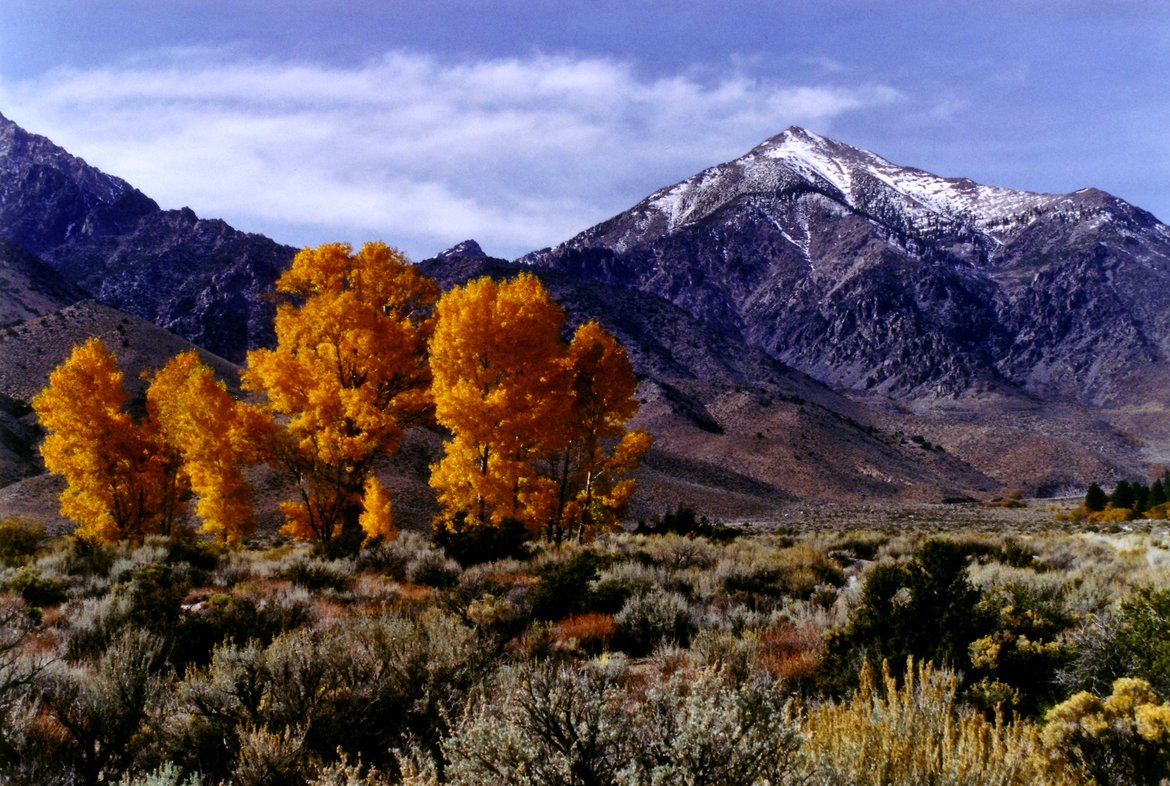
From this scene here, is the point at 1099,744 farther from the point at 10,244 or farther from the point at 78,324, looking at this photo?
the point at 10,244

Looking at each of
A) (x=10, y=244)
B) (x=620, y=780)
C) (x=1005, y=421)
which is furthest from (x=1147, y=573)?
(x=10, y=244)

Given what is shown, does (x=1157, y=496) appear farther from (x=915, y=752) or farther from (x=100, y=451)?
(x=915, y=752)

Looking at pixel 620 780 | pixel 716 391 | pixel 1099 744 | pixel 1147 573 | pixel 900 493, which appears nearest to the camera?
pixel 620 780

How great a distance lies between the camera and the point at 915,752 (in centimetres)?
394

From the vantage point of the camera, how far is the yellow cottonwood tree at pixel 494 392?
54.9 ft

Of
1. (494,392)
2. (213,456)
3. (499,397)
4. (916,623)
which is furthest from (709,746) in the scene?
(213,456)

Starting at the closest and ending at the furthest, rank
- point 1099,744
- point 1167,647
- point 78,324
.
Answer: point 1099,744
point 1167,647
point 78,324

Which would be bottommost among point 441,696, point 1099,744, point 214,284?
point 441,696

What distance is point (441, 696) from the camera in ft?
18.0

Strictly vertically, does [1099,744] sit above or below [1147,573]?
above

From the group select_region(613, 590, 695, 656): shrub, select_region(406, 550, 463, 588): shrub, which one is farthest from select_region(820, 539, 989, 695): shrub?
select_region(406, 550, 463, 588): shrub

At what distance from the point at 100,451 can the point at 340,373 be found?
10647mm

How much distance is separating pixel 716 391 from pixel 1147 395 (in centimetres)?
12712

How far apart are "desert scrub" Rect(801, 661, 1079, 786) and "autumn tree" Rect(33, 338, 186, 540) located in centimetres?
2324
